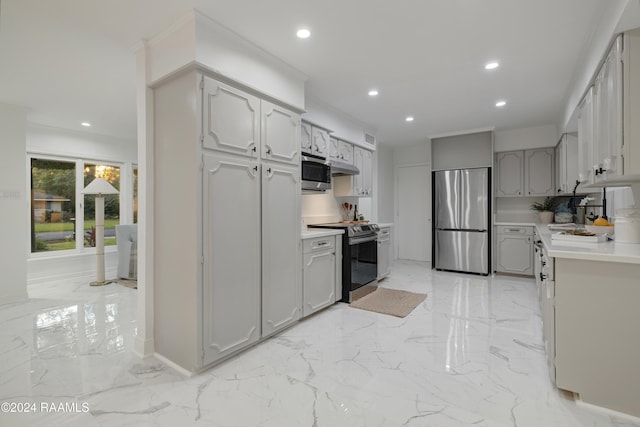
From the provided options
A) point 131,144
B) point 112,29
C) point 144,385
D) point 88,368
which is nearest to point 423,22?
point 112,29

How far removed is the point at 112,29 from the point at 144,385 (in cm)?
260

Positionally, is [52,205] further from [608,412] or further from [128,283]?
[608,412]

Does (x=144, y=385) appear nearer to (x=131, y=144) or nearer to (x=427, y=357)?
(x=427, y=357)

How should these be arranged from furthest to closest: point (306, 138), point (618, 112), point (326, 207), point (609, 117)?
point (326, 207) → point (306, 138) → point (609, 117) → point (618, 112)

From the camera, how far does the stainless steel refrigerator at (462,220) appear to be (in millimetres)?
5309

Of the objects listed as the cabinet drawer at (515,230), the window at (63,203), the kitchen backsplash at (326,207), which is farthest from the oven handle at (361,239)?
the window at (63,203)

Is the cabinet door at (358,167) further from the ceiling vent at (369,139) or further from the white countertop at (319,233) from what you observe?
the white countertop at (319,233)

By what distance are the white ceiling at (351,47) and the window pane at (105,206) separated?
1.53 metres

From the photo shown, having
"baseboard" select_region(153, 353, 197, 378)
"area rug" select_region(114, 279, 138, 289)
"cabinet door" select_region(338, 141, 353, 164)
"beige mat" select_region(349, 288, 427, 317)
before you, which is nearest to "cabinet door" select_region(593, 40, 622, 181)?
"beige mat" select_region(349, 288, 427, 317)

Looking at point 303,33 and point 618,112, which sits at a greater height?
point 303,33

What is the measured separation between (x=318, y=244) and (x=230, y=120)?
163 centimetres

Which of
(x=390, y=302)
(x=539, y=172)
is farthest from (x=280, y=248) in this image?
(x=539, y=172)

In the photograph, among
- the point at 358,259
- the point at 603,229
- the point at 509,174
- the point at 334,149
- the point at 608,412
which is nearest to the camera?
the point at 608,412

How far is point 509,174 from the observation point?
216 inches
